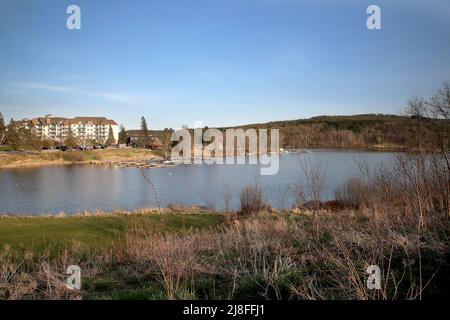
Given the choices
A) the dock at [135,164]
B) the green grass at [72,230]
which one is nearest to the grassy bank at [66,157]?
the dock at [135,164]

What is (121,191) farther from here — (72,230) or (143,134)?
(143,134)

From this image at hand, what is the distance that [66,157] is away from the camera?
7544cm

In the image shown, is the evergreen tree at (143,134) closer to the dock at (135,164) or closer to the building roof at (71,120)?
the building roof at (71,120)

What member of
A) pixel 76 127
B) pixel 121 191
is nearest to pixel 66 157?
pixel 121 191

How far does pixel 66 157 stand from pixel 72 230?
6466 cm

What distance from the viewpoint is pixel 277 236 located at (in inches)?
292

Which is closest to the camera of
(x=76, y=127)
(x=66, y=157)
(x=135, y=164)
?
(x=135, y=164)

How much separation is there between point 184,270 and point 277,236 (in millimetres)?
2641

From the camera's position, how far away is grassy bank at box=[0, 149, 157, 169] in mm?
66438

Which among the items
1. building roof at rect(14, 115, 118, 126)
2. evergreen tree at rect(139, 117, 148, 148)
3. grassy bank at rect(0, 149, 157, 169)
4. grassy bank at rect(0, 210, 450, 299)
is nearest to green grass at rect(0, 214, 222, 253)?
grassy bank at rect(0, 210, 450, 299)

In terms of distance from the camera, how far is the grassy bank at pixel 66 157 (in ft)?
218

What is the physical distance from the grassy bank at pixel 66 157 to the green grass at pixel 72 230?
53884 millimetres
